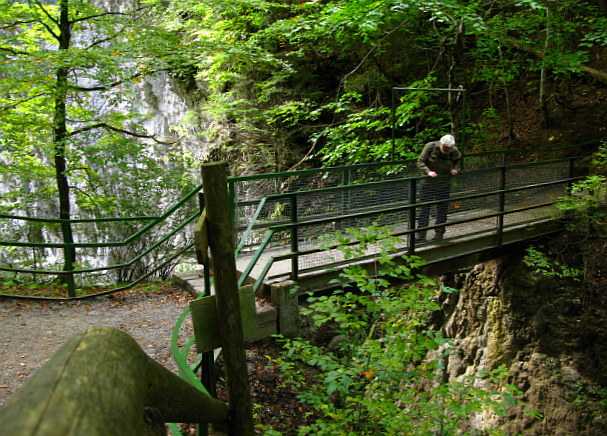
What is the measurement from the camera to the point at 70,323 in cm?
582

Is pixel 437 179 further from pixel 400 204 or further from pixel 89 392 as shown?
pixel 89 392

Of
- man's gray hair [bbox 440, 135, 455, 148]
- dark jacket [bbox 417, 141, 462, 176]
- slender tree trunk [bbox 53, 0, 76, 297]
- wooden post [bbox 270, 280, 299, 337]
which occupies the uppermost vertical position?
slender tree trunk [bbox 53, 0, 76, 297]

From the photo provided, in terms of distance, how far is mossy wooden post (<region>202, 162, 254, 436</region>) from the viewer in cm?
229

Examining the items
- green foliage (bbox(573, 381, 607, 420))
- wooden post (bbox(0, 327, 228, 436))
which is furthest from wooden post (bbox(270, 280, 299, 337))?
green foliage (bbox(573, 381, 607, 420))

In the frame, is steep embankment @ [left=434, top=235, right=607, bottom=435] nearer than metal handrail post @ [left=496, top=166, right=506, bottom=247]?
Yes

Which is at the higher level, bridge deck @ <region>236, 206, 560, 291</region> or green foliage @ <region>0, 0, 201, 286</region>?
green foliage @ <region>0, 0, 201, 286</region>

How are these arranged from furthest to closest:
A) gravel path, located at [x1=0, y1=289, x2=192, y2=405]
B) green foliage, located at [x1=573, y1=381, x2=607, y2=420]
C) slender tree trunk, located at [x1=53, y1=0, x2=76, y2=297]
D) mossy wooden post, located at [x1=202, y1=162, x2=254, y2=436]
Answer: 1. slender tree trunk, located at [x1=53, y1=0, x2=76, y2=297]
2. green foliage, located at [x1=573, y1=381, x2=607, y2=420]
3. gravel path, located at [x1=0, y1=289, x2=192, y2=405]
4. mossy wooden post, located at [x1=202, y1=162, x2=254, y2=436]

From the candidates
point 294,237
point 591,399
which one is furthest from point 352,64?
point 591,399

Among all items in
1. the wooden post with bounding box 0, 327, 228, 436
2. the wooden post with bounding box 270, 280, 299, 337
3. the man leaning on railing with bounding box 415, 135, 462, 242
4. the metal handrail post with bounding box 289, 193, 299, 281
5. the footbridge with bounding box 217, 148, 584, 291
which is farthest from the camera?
the man leaning on railing with bounding box 415, 135, 462, 242

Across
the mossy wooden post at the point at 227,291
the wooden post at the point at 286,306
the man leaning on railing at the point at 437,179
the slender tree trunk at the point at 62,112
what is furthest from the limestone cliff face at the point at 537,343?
the slender tree trunk at the point at 62,112

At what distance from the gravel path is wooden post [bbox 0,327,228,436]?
3.74 meters

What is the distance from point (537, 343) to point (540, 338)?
0.10 m

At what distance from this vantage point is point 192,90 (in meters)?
16.8

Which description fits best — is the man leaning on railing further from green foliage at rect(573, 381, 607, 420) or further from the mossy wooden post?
the mossy wooden post
